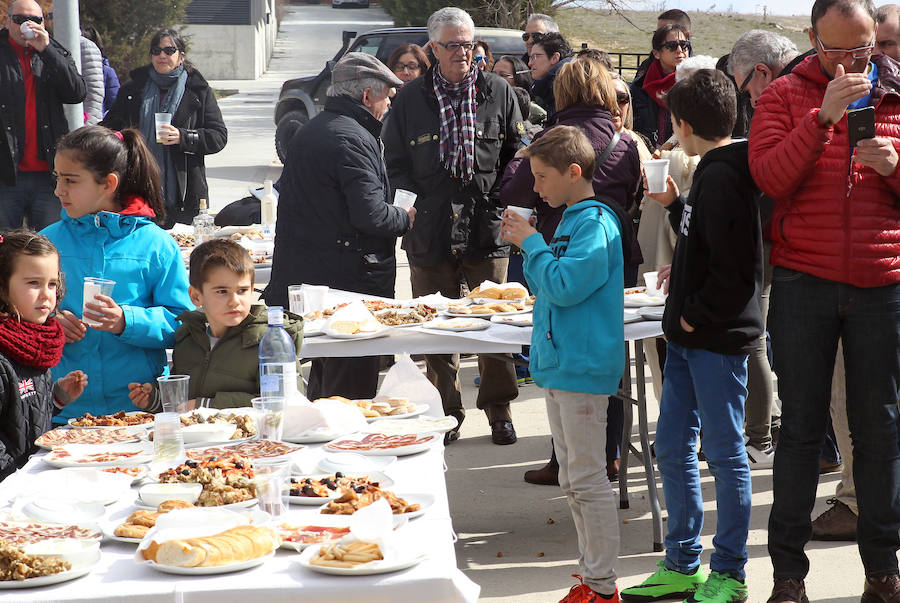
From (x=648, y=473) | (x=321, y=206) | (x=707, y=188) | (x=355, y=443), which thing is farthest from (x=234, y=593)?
(x=321, y=206)

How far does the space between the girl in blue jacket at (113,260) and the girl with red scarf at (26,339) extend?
292 millimetres

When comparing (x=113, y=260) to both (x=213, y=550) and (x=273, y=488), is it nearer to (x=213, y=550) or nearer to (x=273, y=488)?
(x=273, y=488)

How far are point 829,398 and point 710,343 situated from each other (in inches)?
17.6

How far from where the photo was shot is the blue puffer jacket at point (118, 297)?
13.1 feet

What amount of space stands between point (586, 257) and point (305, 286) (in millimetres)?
1844

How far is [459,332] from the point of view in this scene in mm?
4746

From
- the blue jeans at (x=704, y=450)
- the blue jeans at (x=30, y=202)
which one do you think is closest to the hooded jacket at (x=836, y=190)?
the blue jeans at (x=704, y=450)

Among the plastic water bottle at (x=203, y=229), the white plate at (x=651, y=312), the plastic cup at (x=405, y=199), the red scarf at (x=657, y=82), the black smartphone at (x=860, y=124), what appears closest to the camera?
the black smartphone at (x=860, y=124)

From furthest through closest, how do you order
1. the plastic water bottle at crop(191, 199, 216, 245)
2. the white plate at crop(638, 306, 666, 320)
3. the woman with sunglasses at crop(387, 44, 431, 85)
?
the woman with sunglasses at crop(387, 44, 431, 85) → the plastic water bottle at crop(191, 199, 216, 245) → the white plate at crop(638, 306, 666, 320)

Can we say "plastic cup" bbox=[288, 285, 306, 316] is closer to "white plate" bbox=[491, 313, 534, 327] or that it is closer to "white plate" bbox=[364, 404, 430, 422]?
"white plate" bbox=[491, 313, 534, 327]

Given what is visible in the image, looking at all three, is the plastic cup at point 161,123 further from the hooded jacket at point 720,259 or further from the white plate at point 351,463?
the white plate at point 351,463

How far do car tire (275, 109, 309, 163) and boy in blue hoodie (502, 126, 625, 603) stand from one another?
37.2ft

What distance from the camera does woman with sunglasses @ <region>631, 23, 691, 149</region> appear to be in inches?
303

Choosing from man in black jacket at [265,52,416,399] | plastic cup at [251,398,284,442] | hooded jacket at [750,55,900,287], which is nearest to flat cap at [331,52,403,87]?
man in black jacket at [265,52,416,399]
